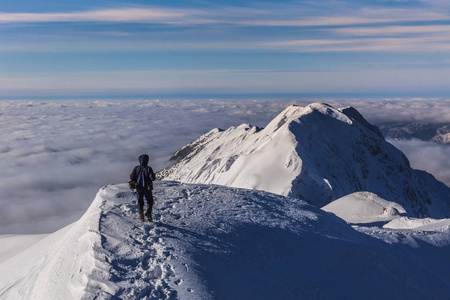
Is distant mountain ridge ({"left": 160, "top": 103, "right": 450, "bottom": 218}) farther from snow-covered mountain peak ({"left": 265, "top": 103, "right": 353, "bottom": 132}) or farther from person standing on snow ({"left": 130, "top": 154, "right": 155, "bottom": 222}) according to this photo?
person standing on snow ({"left": 130, "top": 154, "right": 155, "bottom": 222})

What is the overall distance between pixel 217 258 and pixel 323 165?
204 ft

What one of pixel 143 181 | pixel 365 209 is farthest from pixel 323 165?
pixel 143 181

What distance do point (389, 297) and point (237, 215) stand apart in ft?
16.7

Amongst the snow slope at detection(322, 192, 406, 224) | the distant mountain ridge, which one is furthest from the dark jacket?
the distant mountain ridge

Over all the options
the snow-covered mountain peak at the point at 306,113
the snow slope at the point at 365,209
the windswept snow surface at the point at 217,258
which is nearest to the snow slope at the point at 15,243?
the windswept snow surface at the point at 217,258

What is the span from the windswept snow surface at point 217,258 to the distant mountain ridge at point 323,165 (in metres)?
40.5

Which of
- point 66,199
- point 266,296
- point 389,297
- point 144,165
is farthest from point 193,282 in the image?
point 66,199

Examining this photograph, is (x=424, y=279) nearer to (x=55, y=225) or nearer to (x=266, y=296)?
(x=266, y=296)

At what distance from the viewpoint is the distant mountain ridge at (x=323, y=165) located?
60281 millimetres

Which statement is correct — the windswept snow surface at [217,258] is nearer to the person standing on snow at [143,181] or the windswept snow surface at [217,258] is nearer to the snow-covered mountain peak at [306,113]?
the person standing on snow at [143,181]

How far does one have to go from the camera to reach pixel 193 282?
9.26 meters

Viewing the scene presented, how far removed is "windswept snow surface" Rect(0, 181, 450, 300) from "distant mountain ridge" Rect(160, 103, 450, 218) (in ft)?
133

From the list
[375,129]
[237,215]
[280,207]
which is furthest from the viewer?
[375,129]

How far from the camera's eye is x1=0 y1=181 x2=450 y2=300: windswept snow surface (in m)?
9.38
